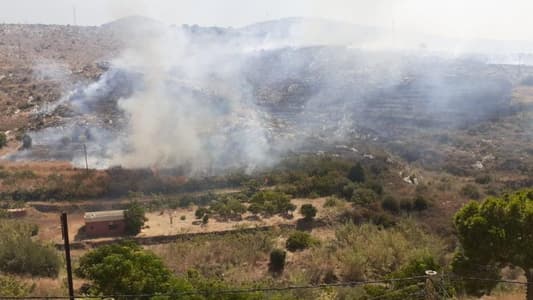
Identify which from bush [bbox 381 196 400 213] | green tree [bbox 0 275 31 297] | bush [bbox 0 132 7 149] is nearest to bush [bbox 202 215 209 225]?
bush [bbox 381 196 400 213]

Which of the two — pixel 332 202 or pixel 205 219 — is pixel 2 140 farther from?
pixel 332 202

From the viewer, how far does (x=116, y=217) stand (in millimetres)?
20344

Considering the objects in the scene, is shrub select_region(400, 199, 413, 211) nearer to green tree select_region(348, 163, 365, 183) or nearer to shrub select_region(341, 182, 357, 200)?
shrub select_region(341, 182, 357, 200)

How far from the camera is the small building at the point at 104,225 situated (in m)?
19.9

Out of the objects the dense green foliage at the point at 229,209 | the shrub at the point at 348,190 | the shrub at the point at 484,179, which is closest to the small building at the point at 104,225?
the dense green foliage at the point at 229,209

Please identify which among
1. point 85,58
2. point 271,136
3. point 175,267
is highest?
point 85,58

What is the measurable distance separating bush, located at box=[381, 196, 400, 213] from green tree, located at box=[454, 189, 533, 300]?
12018 mm

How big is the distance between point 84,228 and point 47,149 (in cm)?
1494

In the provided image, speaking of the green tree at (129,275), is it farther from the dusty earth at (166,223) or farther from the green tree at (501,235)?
the dusty earth at (166,223)

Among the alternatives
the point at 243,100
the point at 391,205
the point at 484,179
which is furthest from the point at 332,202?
the point at 243,100

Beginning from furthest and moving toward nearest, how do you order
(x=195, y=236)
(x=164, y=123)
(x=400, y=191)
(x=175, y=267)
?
(x=164, y=123), (x=400, y=191), (x=195, y=236), (x=175, y=267)

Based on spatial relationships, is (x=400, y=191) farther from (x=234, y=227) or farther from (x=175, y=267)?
(x=175, y=267)

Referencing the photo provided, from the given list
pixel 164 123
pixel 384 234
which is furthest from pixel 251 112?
pixel 384 234

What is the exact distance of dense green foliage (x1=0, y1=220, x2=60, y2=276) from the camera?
15.2 metres
